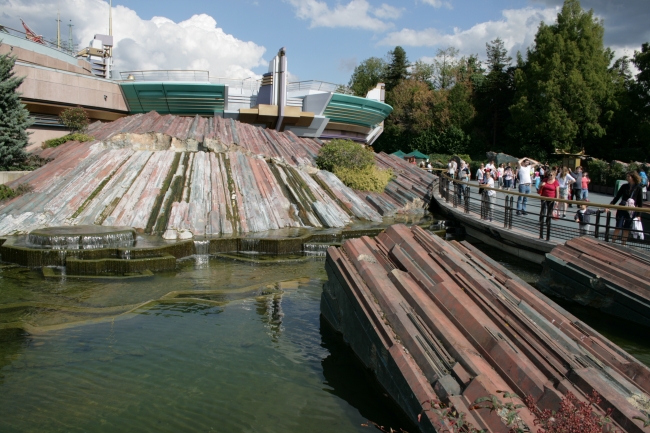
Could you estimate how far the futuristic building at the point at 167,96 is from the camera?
21.7m

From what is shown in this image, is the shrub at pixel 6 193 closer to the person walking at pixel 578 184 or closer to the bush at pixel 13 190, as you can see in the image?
the bush at pixel 13 190

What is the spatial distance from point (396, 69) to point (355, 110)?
25461mm

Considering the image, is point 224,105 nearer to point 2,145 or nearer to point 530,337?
point 2,145

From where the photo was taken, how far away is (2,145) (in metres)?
16.5

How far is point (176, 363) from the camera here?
640cm

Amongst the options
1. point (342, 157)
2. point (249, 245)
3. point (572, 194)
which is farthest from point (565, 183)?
point (249, 245)

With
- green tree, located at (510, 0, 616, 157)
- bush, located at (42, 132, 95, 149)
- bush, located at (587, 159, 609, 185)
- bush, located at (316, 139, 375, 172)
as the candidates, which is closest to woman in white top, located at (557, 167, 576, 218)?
bush, located at (316, 139, 375, 172)

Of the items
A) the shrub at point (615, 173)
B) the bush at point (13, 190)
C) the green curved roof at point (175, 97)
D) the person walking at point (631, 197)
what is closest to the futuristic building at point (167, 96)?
the green curved roof at point (175, 97)

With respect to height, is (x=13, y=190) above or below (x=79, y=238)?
above

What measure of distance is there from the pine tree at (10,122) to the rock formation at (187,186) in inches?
40.9

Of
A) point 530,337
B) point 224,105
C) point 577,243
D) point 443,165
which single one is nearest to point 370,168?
point 577,243

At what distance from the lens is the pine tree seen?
1662 centimetres

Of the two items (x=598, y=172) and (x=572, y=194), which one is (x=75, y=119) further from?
(x=598, y=172)

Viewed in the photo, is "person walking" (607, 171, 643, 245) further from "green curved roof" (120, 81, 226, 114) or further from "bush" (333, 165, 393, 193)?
"green curved roof" (120, 81, 226, 114)
